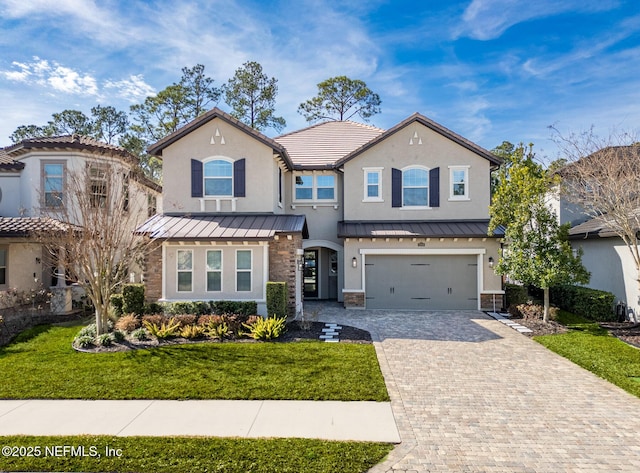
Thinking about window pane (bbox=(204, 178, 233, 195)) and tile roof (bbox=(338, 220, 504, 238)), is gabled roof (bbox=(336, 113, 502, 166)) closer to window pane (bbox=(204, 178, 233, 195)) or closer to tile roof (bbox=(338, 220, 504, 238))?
tile roof (bbox=(338, 220, 504, 238))

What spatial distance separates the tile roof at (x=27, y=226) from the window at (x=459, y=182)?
49.2 feet

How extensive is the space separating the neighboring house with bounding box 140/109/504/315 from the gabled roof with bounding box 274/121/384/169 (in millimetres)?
151

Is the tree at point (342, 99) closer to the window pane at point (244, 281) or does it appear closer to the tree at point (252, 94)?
the tree at point (252, 94)

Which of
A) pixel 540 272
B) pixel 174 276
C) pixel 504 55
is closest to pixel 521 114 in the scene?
pixel 504 55

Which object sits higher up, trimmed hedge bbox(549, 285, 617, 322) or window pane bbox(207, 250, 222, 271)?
window pane bbox(207, 250, 222, 271)

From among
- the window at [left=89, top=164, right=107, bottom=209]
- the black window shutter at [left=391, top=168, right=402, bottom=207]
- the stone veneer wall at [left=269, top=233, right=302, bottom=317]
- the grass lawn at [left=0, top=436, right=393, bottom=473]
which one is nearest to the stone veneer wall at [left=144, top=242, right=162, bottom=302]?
the window at [left=89, top=164, right=107, bottom=209]

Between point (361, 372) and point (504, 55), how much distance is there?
48.5 ft

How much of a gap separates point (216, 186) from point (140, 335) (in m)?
6.61

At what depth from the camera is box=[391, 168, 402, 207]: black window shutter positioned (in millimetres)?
16125

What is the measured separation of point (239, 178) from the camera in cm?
1455

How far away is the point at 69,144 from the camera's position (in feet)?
51.0

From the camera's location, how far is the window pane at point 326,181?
17.1m

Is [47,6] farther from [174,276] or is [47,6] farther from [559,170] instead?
[559,170]

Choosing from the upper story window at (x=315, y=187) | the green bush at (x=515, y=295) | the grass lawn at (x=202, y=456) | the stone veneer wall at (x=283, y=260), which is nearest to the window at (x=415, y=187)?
the upper story window at (x=315, y=187)
